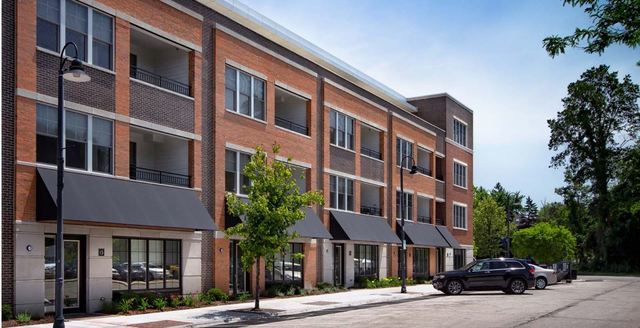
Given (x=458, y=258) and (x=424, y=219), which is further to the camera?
(x=458, y=258)

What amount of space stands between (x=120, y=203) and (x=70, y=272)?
2.57 meters

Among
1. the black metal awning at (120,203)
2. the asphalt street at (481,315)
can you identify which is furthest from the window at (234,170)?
the asphalt street at (481,315)

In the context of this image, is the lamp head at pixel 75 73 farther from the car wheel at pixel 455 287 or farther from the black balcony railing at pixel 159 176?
the car wheel at pixel 455 287

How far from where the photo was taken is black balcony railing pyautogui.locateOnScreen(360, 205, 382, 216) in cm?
4216

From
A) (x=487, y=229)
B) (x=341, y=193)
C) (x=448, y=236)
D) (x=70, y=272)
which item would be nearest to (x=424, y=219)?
(x=448, y=236)

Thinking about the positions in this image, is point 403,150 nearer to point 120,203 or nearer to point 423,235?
point 423,235

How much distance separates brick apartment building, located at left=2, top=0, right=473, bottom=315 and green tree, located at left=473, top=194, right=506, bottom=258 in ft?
140

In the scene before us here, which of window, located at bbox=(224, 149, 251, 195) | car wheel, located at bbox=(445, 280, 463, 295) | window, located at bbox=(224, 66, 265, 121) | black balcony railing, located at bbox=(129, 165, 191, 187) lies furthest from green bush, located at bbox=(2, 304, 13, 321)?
car wheel, located at bbox=(445, 280, 463, 295)

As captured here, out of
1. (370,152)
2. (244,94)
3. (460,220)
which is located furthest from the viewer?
(460,220)

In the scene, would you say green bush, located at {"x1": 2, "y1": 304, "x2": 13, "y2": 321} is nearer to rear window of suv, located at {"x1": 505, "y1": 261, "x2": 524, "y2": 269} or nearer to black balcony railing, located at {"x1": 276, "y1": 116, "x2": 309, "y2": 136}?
black balcony railing, located at {"x1": 276, "y1": 116, "x2": 309, "y2": 136}

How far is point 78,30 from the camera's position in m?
22.0

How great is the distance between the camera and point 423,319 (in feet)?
67.0

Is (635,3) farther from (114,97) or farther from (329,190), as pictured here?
(329,190)

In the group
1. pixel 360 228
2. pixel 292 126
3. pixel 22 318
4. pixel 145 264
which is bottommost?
pixel 22 318
